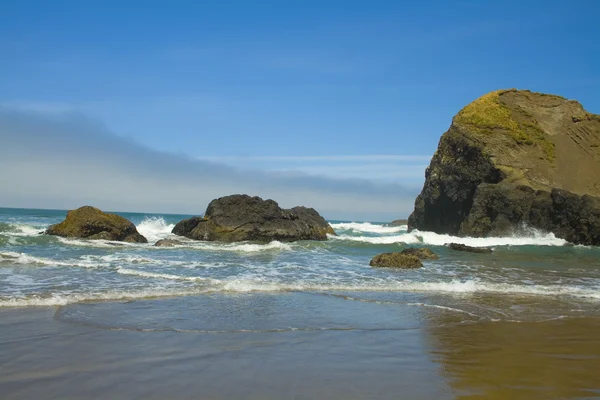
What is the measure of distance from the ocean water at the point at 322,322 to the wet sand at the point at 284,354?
3 centimetres

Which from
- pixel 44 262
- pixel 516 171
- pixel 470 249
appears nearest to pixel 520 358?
pixel 44 262

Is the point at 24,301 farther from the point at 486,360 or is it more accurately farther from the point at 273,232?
the point at 273,232

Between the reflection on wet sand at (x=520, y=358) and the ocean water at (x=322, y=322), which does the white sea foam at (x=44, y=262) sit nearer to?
the ocean water at (x=322, y=322)

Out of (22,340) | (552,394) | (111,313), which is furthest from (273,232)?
(552,394)

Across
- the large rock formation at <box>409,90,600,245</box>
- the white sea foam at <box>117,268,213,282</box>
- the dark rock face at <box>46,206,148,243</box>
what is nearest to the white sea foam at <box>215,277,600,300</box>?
the white sea foam at <box>117,268,213,282</box>

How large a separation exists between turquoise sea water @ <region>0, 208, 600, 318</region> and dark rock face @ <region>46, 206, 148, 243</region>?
303 centimetres

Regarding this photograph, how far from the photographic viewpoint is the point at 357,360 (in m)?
4.99

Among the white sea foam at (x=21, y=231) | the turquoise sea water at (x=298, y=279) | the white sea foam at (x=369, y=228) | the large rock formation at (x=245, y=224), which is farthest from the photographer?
the white sea foam at (x=369, y=228)

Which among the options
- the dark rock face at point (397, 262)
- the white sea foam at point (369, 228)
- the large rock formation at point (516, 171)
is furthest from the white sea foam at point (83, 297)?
the white sea foam at point (369, 228)

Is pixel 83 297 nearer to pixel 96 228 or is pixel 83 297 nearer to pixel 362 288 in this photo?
pixel 362 288

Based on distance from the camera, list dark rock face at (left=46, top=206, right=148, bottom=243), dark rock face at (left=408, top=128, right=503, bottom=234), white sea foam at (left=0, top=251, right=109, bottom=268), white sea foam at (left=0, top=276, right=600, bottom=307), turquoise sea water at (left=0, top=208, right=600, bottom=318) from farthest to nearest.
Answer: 1. dark rock face at (left=408, top=128, right=503, bottom=234)
2. dark rock face at (left=46, top=206, right=148, bottom=243)
3. white sea foam at (left=0, top=251, right=109, bottom=268)
4. white sea foam at (left=0, top=276, right=600, bottom=307)
5. turquoise sea water at (left=0, top=208, right=600, bottom=318)

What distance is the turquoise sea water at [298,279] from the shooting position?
893 centimetres

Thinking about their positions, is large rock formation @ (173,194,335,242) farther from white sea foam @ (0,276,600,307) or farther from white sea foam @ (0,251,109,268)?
white sea foam @ (0,276,600,307)

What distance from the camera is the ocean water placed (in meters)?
4.34
